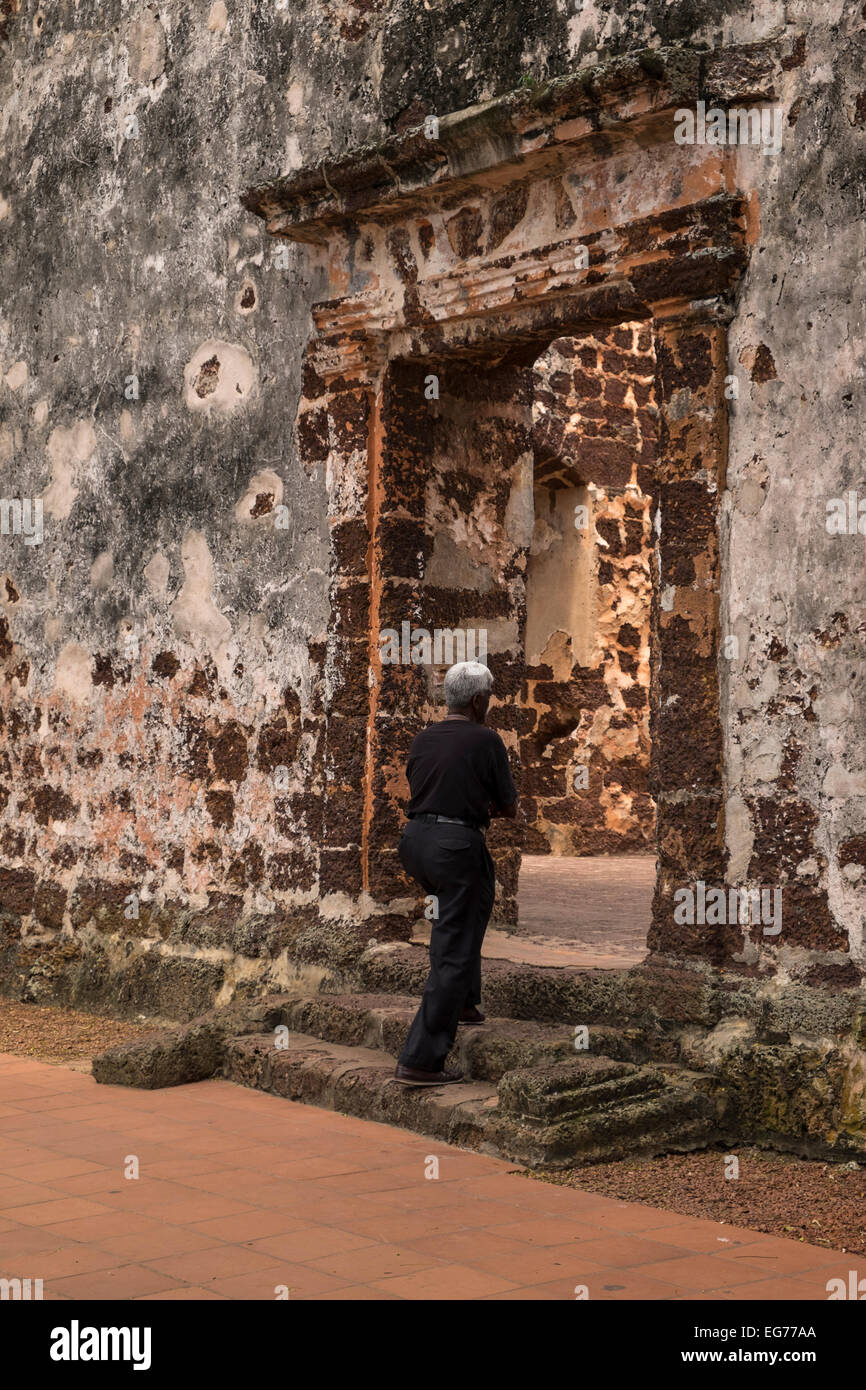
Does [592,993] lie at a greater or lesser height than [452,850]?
lesser

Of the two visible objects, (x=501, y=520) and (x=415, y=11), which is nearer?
(x=415, y=11)

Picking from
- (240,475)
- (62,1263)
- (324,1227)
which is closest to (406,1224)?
(324,1227)

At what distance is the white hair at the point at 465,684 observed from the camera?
5.11 metres

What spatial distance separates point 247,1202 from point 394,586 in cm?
256

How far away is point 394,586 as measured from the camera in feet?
19.7

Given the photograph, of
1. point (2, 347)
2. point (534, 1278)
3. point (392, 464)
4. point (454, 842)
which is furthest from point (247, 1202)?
point (2, 347)

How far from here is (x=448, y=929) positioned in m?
4.91

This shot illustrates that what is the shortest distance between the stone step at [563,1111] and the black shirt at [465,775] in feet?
2.68

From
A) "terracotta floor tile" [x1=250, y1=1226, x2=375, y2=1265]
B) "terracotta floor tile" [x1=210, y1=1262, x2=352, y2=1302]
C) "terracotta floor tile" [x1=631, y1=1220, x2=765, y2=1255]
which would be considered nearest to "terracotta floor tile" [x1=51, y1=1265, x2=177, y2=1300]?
"terracotta floor tile" [x1=210, y1=1262, x2=352, y2=1302]

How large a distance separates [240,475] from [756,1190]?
3.61 m

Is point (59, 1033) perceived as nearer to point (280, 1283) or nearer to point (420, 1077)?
point (420, 1077)

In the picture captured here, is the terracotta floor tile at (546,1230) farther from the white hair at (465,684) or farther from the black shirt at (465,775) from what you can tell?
the white hair at (465,684)

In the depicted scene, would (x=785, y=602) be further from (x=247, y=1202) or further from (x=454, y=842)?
(x=247, y=1202)

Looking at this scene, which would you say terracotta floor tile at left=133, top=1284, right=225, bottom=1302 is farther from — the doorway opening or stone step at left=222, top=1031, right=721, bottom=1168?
the doorway opening
